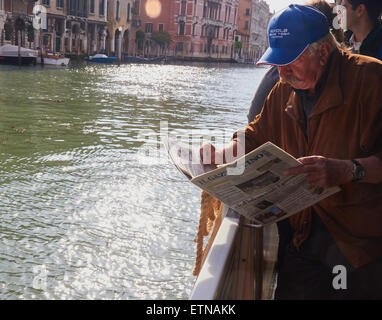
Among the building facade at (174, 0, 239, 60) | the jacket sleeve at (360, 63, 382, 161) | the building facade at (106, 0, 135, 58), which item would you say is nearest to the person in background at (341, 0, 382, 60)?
the jacket sleeve at (360, 63, 382, 161)

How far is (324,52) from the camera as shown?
1.75m

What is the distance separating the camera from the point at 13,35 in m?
32.0

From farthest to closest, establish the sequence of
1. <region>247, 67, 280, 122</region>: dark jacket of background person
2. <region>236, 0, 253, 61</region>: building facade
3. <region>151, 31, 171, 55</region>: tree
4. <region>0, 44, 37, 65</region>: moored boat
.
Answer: <region>236, 0, 253, 61</region>: building facade, <region>151, 31, 171, 55</region>: tree, <region>0, 44, 37, 65</region>: moored boat, <region>247, 67, 280, 122</region>: dark jacket of background person

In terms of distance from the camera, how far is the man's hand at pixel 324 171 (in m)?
1.53

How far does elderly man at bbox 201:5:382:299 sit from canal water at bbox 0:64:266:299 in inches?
69.3

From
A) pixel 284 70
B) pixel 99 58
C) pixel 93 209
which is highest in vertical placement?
pixel 284 70

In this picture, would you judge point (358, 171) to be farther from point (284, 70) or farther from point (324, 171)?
point (284, 70)

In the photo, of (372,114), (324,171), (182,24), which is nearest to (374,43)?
(372,114)

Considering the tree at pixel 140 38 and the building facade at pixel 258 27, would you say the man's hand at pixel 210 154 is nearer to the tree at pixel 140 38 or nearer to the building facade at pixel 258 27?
the tree at pixel 140 38

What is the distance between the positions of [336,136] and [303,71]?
257 mm

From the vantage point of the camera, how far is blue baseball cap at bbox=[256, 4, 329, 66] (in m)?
1.68

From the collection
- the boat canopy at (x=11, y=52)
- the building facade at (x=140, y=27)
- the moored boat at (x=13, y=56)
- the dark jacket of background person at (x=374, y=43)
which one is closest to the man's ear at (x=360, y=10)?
the dark jacket of background person at (x=374, y=43)

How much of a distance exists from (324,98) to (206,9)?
6413 cm

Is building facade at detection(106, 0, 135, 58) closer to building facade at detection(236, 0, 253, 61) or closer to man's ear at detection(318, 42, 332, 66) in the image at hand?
building facade at detection(236, 0, 253, 61)
